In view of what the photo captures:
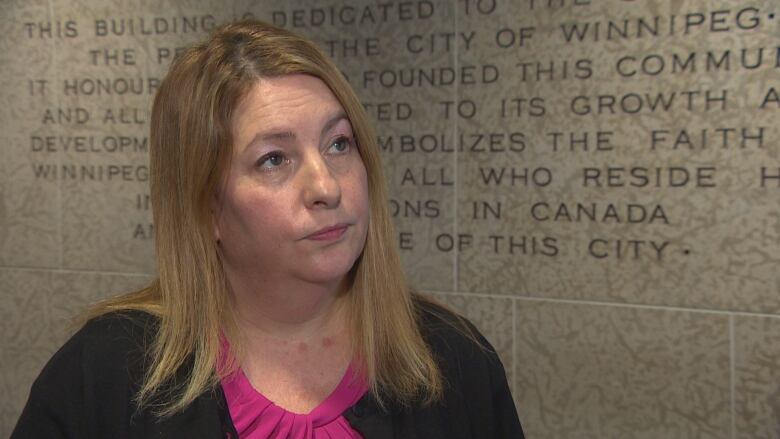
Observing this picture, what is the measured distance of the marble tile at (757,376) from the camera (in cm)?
195

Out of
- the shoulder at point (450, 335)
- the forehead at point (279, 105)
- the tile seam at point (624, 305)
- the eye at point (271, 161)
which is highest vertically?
the forehead at point (279, 105)

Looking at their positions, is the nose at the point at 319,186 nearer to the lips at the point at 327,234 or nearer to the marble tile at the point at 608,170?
the lips at the point at 327,234

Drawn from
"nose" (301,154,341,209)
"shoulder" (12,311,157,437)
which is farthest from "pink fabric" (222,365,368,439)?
"nose" (301,154,341,209)

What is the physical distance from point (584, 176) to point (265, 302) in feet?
4.03

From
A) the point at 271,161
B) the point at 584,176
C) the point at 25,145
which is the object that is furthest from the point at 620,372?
the point at 25,145

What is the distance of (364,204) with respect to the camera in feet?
3.89

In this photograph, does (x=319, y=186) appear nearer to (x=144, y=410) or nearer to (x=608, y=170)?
(x=144, y=410)

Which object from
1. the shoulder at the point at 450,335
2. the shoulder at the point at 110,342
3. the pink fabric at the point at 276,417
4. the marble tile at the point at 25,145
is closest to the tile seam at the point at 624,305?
the shoulder at the point at 450,335

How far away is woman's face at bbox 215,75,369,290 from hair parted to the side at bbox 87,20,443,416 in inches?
1.1

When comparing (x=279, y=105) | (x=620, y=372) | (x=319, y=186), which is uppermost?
(x=279, y=105)

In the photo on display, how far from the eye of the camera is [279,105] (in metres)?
1.12

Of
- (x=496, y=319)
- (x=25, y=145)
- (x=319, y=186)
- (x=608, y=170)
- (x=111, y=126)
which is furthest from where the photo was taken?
(x=25, y=145)

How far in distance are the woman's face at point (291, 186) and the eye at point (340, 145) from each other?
0.04ft

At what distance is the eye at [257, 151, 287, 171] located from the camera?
112 cm
